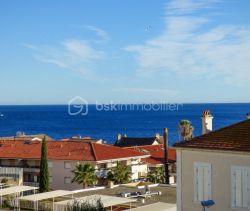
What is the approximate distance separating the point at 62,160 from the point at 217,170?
118 ft

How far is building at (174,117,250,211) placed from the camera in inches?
800

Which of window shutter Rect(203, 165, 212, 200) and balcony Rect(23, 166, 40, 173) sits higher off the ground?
window shutter Rect(203, 165, 212, 200)

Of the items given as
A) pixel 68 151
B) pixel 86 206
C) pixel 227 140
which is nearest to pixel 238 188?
pixel 227 140

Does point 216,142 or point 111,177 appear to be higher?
point 216,142

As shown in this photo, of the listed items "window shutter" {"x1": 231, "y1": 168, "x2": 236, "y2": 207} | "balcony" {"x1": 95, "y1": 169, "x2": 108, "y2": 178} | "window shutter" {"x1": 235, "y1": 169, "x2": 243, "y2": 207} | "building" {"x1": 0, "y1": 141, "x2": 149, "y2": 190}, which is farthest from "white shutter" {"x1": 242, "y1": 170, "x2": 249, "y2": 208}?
"balcony" {"x1": 95, "y1": 169, "x2": 108, "y2": 178}

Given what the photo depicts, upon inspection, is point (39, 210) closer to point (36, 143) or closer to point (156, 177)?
point (156, 177)

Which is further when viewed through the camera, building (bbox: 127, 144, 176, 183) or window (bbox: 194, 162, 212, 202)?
building (bbox: 127, 144, 176, 183)

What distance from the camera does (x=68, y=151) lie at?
57625 millimetres

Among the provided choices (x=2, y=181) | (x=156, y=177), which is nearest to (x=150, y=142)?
(x=156, y=177)

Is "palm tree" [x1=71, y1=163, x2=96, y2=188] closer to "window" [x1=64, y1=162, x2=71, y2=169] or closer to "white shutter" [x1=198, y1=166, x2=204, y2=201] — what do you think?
"window" [x1=64, y1=162, x2=71, y2=169]

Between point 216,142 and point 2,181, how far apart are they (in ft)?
95.4

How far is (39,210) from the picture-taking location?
3500 centimetres

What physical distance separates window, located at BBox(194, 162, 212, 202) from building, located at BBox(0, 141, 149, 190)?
2945 centimetres

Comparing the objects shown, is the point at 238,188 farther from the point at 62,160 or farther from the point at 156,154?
the point at 156,154
